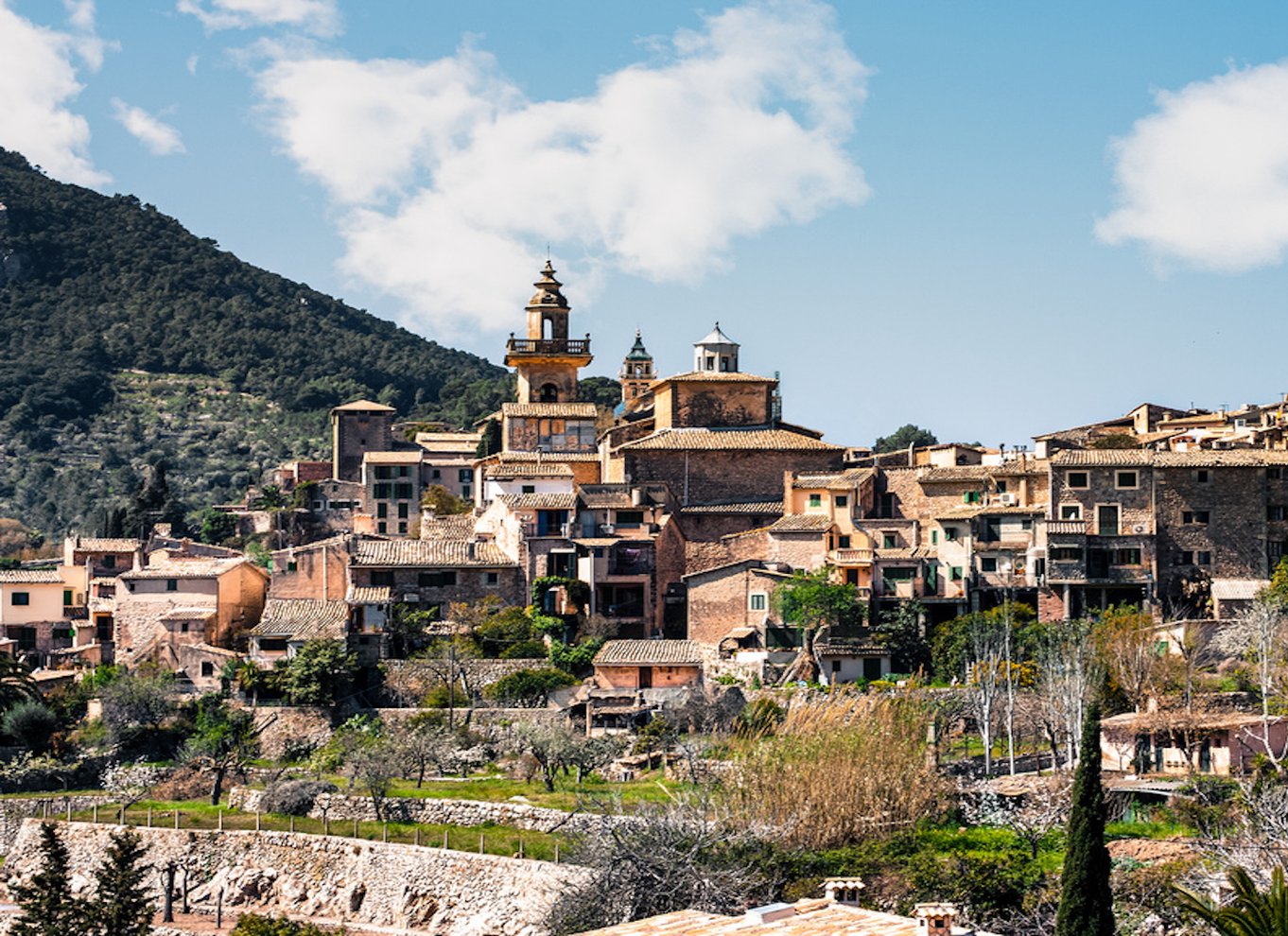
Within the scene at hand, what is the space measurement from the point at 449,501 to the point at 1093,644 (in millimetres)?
31302

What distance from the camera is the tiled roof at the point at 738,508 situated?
221ft

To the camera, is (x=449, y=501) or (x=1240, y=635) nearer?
(x=1240, y=635)

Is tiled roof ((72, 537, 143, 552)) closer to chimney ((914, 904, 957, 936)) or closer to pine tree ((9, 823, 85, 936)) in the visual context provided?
pine tree ((9, 823, 85, 936))

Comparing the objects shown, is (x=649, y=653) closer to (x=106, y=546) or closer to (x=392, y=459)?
(x=106, y=546)

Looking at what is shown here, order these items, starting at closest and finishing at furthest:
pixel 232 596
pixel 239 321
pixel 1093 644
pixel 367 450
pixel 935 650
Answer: pixel 1093 644 < pixel 935 650 < pixel 232 596 < pixel 367 450 < pixel 239 321

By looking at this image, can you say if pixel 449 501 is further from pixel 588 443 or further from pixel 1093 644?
pixel 1093 644

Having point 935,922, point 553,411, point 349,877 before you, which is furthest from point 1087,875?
point 553,411

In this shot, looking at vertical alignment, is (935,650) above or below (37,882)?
above

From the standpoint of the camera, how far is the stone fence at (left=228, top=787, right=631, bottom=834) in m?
47.5

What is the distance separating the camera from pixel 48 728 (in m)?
58.2

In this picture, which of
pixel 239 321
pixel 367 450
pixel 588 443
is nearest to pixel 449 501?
pixel 588 443

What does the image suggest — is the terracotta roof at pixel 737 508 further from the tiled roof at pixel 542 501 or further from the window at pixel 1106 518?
the window at pixel 1106 518

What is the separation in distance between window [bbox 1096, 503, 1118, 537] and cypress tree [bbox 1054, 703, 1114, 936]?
28276 mm

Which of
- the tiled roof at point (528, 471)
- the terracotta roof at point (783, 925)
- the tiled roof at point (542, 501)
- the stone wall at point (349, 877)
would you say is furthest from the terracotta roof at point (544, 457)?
the terracotta roof at point (783, 925)
